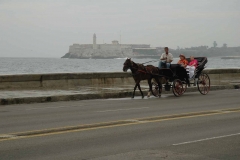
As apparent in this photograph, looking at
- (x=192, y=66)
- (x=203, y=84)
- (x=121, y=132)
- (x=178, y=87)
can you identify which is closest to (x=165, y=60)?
(x=192, y=66)

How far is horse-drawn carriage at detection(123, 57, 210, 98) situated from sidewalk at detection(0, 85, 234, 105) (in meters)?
1.28

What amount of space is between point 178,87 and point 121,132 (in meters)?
13.0

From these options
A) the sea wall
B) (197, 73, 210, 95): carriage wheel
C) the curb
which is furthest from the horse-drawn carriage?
the curb

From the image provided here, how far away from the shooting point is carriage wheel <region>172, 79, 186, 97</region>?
25484mm

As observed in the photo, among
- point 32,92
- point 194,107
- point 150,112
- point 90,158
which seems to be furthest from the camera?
point 32,92

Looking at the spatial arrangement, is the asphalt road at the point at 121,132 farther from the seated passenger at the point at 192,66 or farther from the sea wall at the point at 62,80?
the sea wall at the point at 62,80

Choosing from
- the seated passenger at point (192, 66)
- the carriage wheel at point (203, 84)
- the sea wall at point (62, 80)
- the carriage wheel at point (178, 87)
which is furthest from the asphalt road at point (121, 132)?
the carriage wheel at point (203, 84)

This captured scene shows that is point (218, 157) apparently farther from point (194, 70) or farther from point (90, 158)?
point (194, 70)

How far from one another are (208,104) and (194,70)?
5760mm

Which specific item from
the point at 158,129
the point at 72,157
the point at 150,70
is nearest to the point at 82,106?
the point at 150,70

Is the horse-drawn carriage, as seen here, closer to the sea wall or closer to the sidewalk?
the sidewalk

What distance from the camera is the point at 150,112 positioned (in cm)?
1770

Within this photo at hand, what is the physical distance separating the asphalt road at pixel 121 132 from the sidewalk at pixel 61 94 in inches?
91.3

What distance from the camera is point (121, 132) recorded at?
42.6 ft
